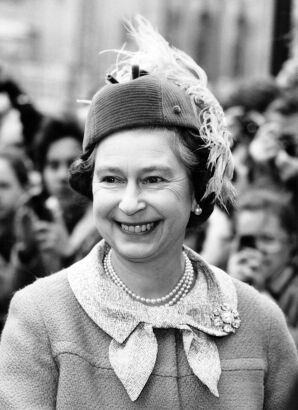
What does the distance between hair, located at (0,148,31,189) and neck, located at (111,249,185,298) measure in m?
2.81

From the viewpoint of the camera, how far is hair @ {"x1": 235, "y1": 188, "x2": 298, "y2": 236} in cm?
457

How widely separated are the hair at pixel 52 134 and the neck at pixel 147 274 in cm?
257

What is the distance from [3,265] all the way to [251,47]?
30.4 m

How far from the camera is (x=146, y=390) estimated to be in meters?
2.57

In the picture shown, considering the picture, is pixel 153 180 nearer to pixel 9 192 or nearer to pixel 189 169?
pixel 189 169

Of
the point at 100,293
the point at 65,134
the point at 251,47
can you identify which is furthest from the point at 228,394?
the point at 251,47

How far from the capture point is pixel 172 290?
→ 9.22 ft

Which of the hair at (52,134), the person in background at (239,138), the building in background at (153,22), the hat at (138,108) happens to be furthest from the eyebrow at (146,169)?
the building in background at (153,22)

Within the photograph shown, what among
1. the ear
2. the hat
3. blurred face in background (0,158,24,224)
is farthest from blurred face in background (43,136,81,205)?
the hat

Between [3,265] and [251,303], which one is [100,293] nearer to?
[251,303]

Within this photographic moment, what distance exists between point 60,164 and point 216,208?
1.06 metres

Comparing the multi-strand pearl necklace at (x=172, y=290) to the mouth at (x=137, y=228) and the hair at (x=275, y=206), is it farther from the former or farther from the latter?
the hair at (x=275, y=206)

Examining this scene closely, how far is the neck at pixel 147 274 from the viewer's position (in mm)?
2730

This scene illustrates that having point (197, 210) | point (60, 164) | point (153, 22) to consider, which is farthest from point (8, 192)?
point (153, 22)
